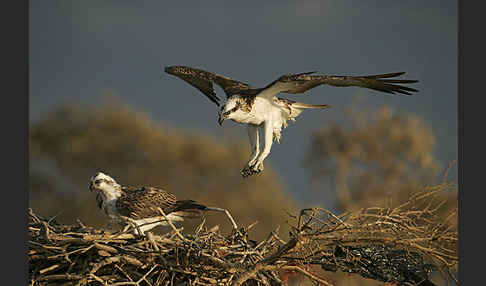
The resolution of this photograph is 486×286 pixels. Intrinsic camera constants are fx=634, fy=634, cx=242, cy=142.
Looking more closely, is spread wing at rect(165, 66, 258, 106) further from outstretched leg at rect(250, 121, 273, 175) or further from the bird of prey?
the bird of prey

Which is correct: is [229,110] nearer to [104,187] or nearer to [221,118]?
[221,118]

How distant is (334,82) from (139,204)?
1.19m

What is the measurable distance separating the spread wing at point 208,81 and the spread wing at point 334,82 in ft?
0.55

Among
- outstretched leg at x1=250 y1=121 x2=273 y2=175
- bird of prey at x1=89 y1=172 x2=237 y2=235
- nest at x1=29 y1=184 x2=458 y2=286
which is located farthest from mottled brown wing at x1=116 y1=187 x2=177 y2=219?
outstretched leg at x1=250 y1=121 x2=273 y2=175

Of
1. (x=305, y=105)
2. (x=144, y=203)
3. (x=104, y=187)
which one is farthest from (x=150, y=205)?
(x=305, y=105)

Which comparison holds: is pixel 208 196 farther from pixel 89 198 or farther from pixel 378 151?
pixel 378 151

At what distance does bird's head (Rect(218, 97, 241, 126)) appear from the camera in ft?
9.65

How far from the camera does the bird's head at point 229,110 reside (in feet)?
9.65

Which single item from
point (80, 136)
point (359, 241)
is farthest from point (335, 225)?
point (80, 136)

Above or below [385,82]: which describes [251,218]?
below

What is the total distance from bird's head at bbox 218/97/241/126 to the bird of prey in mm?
522

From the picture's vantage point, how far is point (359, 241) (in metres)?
2.42

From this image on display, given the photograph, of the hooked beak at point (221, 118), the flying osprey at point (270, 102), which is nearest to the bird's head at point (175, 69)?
the flying osprey at point (270, 102)

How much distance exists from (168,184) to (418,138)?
4251 millimetres
